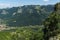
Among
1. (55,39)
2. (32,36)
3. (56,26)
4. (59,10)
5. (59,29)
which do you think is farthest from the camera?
(32,36)

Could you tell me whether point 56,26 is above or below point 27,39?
above

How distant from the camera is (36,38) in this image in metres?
111

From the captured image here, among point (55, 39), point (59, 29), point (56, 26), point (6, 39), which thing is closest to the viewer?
point (55, 39)

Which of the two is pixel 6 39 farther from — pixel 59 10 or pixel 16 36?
pixel 59 10

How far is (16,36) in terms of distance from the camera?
386 feet

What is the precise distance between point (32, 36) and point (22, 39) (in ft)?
21.8

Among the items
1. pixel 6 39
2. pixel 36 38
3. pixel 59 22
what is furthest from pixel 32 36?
pixel 59 22

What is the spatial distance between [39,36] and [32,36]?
455 cm

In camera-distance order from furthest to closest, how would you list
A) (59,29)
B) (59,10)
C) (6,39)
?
(6,39), (59,10), (59,29)

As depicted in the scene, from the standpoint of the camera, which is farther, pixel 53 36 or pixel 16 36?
pixel 16 36

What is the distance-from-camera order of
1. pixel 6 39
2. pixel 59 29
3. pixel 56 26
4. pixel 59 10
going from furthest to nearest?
pixel 6 39 → pixel 59 10 → pixel 56 26 → pixel 59 29

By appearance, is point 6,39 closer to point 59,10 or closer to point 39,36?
point 39,36

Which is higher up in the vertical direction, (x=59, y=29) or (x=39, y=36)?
(x=59, y=29)

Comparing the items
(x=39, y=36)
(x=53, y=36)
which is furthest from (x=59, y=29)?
(x=39, y=36)
